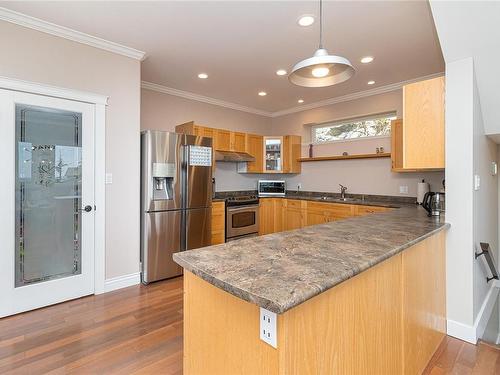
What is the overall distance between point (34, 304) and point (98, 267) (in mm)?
599

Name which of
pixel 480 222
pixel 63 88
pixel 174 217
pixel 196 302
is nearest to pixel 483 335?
pixel 480 222

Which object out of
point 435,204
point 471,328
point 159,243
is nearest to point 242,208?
point 159,243

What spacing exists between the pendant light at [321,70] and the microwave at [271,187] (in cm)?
357

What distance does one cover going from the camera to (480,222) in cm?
228

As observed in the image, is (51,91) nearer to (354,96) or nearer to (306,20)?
(306,20)

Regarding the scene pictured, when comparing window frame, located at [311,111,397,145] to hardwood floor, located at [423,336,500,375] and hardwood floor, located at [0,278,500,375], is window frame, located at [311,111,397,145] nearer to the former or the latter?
hardwood floor, located at [423,336,500,375]

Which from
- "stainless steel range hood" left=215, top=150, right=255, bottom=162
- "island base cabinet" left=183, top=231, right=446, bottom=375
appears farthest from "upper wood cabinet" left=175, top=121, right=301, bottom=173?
"island base cabinet" left=183, top=231, right=446, bottom=375

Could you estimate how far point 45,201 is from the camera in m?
2.63

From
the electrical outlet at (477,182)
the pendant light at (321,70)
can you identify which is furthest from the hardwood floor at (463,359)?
the pendant light at (321,70)

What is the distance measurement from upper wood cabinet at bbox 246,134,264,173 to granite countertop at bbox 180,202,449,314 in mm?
3620

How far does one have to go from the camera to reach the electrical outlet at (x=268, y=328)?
0.84m

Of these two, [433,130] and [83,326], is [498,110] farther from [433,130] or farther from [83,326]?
[83,326]

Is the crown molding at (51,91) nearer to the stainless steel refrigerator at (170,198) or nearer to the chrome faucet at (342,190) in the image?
the stainless steel refrigerator at (170,198)

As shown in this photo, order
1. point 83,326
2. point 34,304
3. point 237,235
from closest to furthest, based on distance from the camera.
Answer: point 83,326 < point 34,304 < point 237,235
